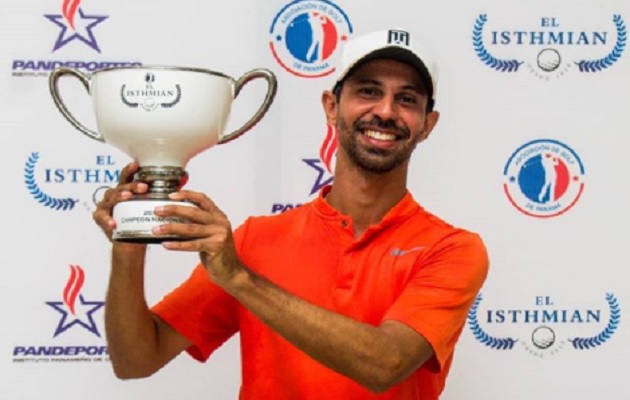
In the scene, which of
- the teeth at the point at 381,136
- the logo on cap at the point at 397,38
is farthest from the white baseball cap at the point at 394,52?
the teeth at the point at 381,136

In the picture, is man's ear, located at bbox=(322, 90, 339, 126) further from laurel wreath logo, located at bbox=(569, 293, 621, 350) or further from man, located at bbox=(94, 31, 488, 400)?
laurel wreath logo, located at bbox=(569, 293, 621, 350)

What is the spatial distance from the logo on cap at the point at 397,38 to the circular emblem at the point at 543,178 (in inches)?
17.3

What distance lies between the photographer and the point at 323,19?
5.49 feet

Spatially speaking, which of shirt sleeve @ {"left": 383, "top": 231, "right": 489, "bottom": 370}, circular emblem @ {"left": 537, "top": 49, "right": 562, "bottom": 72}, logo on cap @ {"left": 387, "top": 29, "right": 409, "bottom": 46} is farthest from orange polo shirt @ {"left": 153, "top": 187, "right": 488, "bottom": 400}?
circular emblem @ {"left": 537, "top": 49, "right": 562, "bottom": 72}

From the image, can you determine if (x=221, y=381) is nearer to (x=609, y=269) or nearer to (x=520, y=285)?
(x=520, y=285)

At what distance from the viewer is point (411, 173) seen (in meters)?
1.69

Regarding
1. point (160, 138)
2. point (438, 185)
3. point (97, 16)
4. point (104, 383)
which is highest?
point (97, 16)

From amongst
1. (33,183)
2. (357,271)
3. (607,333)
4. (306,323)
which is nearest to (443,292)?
(357,271)

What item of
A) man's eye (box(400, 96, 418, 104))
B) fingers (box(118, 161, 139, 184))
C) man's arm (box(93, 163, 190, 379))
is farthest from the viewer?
man's eye (box(400, 96, 418, 104))

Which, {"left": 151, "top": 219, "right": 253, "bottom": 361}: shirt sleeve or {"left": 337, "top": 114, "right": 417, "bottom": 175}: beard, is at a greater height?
{"left": 337, "top": 114, "right": 417, "bottom": 175}: beard

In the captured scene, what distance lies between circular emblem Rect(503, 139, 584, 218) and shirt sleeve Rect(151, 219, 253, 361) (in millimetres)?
555

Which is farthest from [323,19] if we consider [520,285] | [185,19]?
[520,285]

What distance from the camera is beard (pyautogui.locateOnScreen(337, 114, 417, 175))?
1333 mm

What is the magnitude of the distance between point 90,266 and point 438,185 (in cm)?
67
